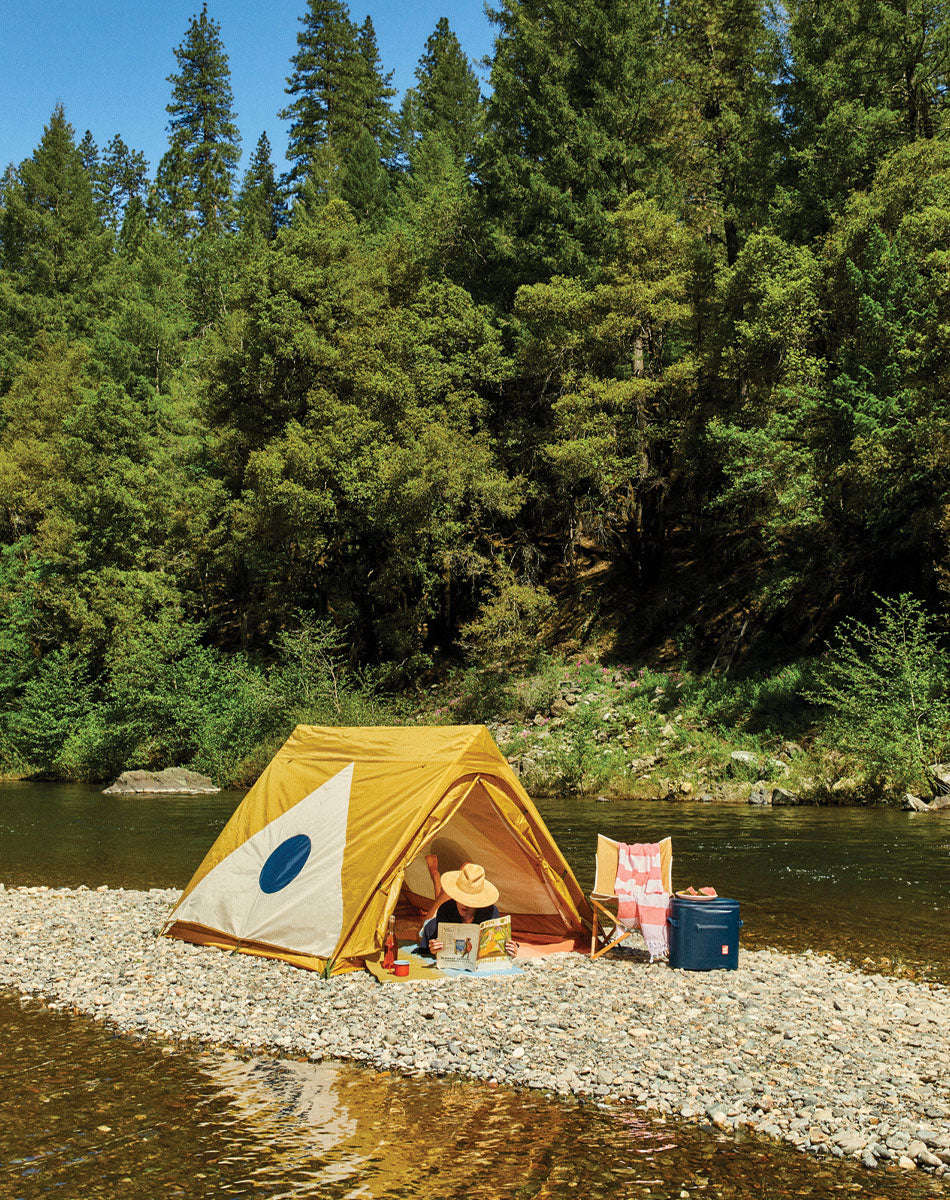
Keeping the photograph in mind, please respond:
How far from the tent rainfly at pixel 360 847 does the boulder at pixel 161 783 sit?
18.6 meters

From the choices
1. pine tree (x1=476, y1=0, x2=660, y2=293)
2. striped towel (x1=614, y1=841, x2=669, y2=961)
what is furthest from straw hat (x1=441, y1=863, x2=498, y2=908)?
pine tree (x1=476, y1=0, x2=660, y2=293)

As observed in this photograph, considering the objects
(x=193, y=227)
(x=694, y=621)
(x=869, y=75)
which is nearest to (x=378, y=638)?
(x=694, y=621)

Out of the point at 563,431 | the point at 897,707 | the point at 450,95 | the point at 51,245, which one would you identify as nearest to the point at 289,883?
the point at 897,707

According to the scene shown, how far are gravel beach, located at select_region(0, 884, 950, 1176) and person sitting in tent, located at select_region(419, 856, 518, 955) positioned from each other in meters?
0.67

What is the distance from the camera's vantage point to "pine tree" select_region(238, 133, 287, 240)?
55.0 m

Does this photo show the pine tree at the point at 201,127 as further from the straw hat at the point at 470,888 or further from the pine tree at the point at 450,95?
the straw hat at the point at 470,888

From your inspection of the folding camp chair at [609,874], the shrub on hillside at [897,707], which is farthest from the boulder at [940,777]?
the folding camp chair at [609,874]

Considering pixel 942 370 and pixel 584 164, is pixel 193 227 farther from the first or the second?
pixel 942 370

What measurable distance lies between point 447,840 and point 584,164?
96.1 ft

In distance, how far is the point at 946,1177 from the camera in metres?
5.44

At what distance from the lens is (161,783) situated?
95.6 feet

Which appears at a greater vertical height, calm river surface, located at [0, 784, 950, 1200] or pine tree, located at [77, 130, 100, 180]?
pine tree, located at [77, 130, 100, 180]

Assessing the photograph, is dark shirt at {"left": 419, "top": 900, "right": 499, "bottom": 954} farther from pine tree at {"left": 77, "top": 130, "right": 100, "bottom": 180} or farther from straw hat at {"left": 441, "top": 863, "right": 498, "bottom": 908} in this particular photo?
pine tree at {"left": 77, "top": 130, "right": 100, "bottom": 180}

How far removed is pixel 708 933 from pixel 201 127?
74718 mm
